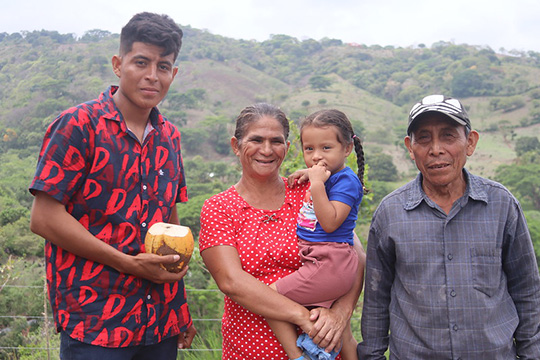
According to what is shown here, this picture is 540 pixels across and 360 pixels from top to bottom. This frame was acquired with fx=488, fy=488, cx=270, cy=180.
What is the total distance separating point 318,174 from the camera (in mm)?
2115

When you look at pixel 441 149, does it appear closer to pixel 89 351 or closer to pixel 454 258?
pixel 454 258

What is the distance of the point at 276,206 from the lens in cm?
221

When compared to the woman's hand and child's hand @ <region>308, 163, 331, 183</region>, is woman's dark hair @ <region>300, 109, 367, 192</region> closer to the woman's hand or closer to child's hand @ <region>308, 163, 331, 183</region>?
child's hand @ <region>308, 163, 331, 183</region>

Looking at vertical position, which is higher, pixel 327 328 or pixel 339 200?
pixel 339 200

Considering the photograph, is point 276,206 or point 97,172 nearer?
point 97,172

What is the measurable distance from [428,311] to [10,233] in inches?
702

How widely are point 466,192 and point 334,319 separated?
762 mm

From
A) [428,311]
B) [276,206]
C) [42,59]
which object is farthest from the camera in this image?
[42,59]

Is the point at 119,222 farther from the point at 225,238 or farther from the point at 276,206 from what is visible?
the point at 276,206

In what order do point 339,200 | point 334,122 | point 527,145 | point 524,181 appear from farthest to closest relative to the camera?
point 527,145, point 524,181, point 334,122, point 339,200

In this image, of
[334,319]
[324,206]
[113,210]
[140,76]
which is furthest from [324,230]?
[140,76]

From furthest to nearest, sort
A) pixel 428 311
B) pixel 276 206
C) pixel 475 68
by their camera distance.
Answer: pixel 475 68 → pixel 276 206 → pixel 428 311

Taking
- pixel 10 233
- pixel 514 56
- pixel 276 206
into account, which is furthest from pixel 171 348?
pixel 514 56

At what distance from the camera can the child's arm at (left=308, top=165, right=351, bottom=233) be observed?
2033 millimetres
